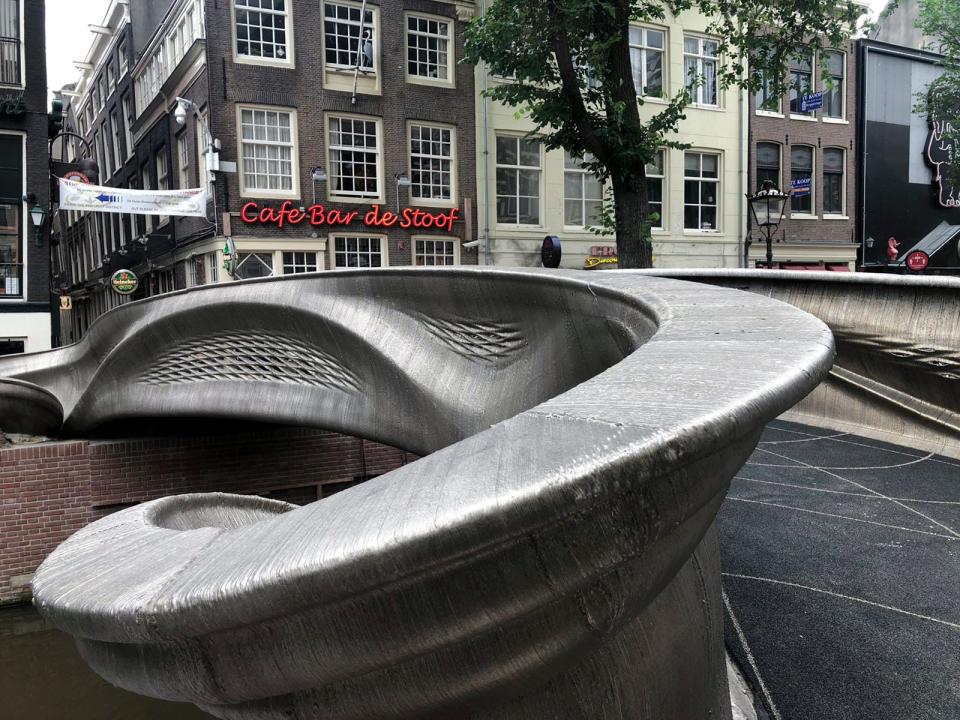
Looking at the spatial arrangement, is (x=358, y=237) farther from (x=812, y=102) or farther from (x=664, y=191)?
(x=812, y=102)

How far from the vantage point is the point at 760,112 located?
65.8 feet

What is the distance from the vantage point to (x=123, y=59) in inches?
942

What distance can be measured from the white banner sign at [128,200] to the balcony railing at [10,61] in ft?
8.85

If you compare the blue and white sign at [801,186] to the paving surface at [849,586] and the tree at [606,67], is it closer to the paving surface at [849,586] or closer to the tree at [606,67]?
the tree at [606,67]

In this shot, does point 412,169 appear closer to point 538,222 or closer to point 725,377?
point 538,222

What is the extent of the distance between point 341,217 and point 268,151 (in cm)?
204

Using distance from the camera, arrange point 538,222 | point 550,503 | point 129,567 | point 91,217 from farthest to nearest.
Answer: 1. point 91,217
2. point 538,222
3. point 129,567
4. point 550,503

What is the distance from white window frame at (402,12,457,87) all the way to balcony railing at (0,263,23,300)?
903 cm

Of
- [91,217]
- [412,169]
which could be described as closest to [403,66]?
[412,169]

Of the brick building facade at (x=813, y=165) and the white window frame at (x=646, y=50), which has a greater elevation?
the white window frame at (x=646, y=50)

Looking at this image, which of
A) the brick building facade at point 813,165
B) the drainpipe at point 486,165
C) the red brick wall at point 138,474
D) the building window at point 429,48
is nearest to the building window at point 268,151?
the building window at point 429,48

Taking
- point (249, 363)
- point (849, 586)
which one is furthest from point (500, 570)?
point (249, 363)

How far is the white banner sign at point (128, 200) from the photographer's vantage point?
13898mm

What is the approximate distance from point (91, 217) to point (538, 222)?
2006 centimetres
